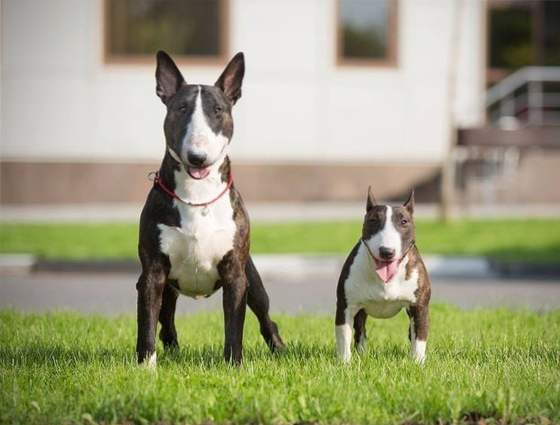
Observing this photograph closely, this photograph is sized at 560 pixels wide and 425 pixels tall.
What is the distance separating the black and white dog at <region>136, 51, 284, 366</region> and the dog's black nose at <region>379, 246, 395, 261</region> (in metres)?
0.78

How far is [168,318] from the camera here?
6.86 metres

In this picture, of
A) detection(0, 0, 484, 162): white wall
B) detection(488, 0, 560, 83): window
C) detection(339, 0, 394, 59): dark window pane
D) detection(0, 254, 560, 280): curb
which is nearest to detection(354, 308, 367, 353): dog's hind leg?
detection(0, 254, 560, 280): curb

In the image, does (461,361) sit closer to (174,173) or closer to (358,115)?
(174,173)

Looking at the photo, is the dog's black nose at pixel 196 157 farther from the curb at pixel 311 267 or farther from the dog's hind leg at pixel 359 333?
the curb at pixel 311 267

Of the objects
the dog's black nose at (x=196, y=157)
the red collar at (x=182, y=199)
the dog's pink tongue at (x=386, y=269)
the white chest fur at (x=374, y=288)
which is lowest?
the white chest fur at (x=374, y=288)

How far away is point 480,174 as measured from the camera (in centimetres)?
2195

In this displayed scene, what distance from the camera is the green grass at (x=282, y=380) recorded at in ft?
16.7

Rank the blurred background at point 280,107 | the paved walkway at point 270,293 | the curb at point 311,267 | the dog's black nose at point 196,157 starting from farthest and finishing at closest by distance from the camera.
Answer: the blurred background at point 280,107 < the curb at point 311,267 < the paved walkway at point 270,293 < the dog's black nose at point 196,157

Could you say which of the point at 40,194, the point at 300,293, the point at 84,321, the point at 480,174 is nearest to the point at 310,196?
the point at 480,174

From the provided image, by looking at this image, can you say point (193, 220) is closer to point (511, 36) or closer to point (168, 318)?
point (168, 318)

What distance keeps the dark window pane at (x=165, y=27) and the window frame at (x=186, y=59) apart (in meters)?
0.07

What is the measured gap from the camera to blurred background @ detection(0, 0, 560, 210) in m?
21.5

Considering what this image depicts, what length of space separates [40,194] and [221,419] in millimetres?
16974

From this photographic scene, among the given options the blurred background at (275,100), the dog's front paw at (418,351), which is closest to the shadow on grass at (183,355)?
the dog's front paw at (418,351)
